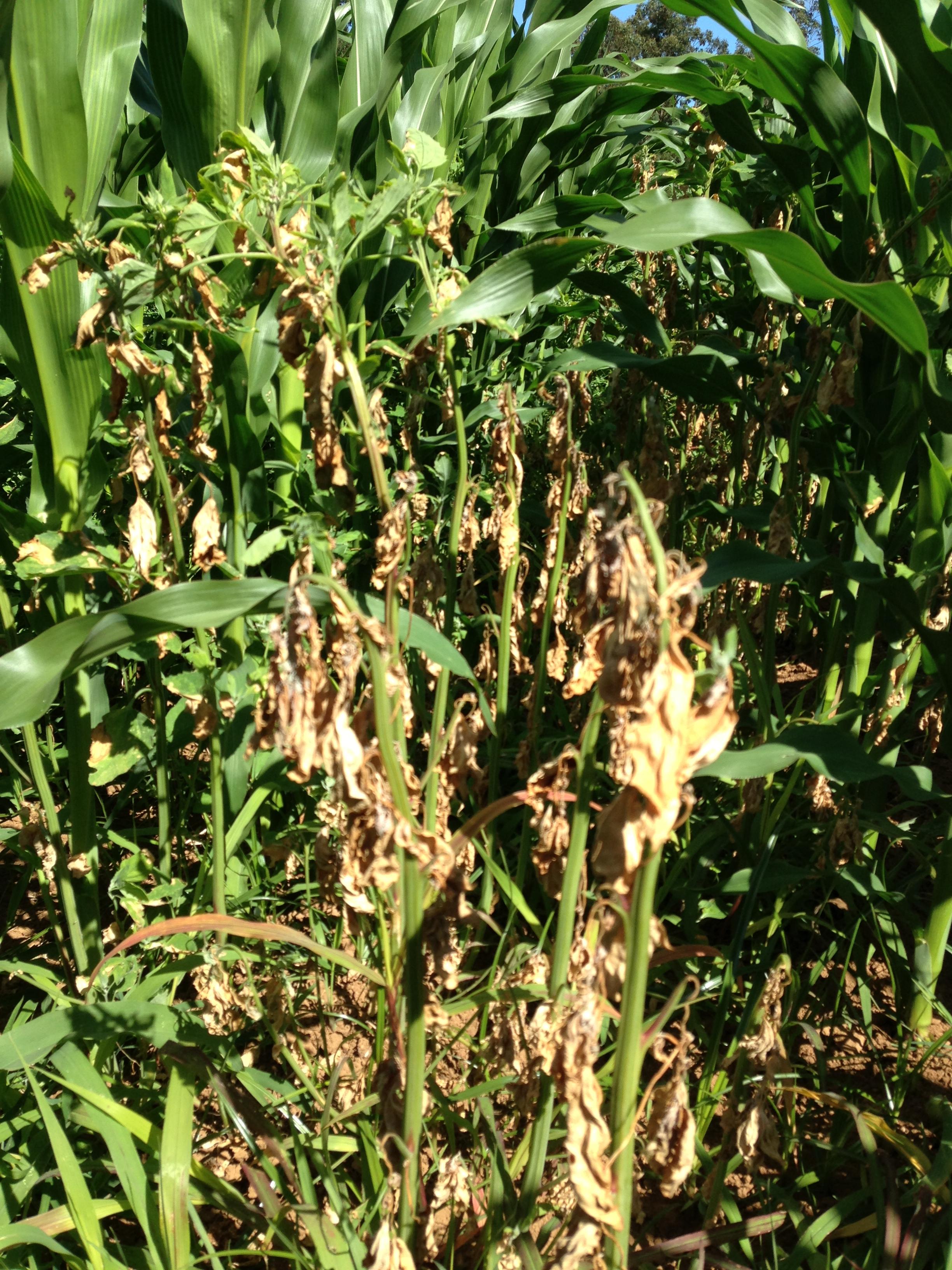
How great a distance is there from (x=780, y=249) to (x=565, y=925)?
813 millimetres

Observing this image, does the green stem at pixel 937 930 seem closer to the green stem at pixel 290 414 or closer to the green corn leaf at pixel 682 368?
the green corn leaf at pixel 682 368

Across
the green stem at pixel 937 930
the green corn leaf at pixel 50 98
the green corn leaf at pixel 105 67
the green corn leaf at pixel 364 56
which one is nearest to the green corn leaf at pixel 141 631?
the green corn leaf at pixel 50 98

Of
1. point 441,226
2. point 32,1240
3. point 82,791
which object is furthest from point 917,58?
point 32,1240

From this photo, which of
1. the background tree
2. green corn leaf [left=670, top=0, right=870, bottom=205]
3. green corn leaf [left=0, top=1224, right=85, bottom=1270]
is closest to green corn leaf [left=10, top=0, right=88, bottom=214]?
green corn leaf [left=670, top=0, right=870, bottom=205]

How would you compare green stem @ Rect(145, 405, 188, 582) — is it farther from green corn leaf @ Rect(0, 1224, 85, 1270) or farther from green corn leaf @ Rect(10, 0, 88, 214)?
green corn leaf @ Rect(0, 1224, 85, 1270)

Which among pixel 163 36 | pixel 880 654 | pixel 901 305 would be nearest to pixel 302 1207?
pixel 901 305

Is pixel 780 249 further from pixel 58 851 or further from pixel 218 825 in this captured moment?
pixel 58 851

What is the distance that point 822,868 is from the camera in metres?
1.75

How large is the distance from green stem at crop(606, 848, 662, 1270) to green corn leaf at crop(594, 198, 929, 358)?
733mm

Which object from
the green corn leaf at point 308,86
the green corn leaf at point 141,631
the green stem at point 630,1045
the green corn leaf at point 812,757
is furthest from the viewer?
the green corn leaf at point 308,86

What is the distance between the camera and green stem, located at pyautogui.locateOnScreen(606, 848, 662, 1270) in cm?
74

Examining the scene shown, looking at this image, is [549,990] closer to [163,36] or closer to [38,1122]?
[38,1122]

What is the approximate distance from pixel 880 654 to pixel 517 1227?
1.48 meters

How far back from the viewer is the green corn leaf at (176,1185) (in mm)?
1175
